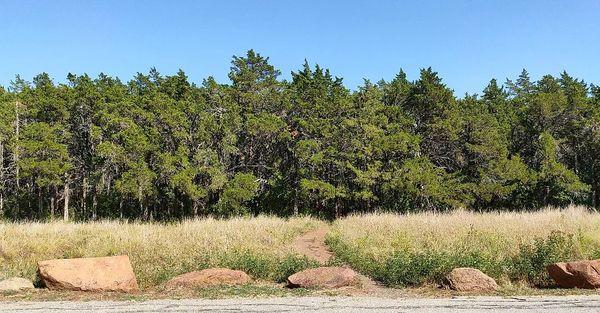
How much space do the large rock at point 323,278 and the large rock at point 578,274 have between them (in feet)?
12.9

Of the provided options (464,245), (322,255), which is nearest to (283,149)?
(322,255)

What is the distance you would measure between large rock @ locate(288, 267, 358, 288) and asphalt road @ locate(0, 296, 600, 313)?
1.00 m

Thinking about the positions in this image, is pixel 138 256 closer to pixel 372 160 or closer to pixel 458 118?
pixel 372 160

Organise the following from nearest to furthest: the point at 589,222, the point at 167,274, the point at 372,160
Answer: the point at 167,274
the point at 589,222
the point at 372,160

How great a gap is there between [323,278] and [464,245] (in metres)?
4.65

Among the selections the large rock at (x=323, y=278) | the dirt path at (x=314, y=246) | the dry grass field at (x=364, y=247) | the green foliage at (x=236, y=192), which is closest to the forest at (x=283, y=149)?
the green foliage at (x=236, y=192)

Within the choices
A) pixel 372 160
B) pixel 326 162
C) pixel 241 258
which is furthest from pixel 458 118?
pixel 241 258

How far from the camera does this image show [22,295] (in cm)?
854

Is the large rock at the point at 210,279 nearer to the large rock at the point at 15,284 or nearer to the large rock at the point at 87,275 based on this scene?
the large rock at the point at 87,275

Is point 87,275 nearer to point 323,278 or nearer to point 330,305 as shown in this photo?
point 323,278

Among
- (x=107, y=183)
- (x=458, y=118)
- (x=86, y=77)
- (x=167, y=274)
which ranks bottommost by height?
(x=167, y=274)

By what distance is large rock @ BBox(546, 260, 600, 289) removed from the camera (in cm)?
869

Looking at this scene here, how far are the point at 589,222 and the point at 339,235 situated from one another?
320 inches

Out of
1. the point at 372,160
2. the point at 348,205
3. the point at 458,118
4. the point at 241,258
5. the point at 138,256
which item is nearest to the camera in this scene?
the point at 241,258
